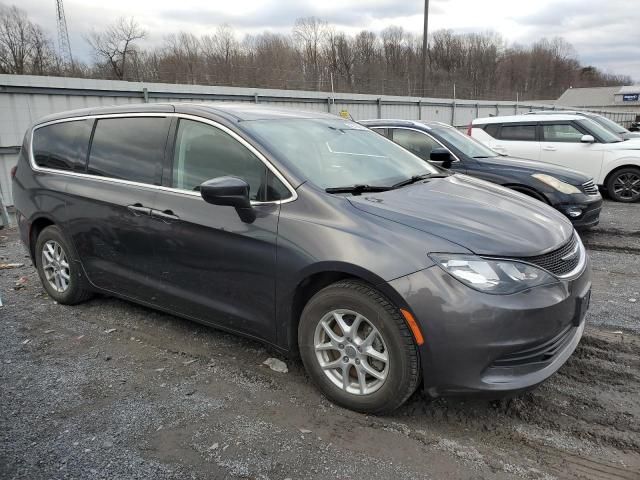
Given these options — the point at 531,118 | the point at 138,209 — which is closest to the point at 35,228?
the point at 138,209

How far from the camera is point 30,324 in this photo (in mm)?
4371

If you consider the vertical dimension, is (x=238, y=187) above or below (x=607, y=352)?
above

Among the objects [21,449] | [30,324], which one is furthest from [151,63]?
[21,449]

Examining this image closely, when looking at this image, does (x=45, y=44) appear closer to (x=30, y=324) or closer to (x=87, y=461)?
(x=30, y=324)

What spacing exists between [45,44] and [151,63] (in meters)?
9.70

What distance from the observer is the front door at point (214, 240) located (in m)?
3.12

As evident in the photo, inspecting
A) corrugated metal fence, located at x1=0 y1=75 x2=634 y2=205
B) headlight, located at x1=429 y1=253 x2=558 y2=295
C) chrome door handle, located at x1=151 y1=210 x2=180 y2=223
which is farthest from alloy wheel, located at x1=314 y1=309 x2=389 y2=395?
corrugated metal fence, located at x1=0 y1=75 x2=634 y2=205

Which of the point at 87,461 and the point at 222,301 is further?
the point at 222,301

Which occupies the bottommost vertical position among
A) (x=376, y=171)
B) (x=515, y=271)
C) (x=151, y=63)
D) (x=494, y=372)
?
(x=494, y=372)

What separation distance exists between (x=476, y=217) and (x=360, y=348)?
3.32 ft

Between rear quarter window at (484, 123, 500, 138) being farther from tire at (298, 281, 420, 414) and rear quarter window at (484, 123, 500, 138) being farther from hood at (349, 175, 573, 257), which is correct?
tire at (298, 281, 420, 414)

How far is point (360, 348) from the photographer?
281 cm

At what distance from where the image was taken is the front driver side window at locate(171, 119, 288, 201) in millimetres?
3178

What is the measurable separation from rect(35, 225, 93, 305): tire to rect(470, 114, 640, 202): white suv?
859 centimetres
